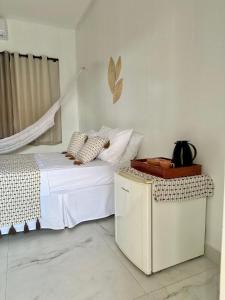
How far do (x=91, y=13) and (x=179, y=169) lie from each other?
2.85 meters

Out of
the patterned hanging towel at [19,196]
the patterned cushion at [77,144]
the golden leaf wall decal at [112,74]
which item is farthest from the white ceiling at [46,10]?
the patterned hanging towel at [19,196]

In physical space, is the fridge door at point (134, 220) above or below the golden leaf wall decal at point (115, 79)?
below

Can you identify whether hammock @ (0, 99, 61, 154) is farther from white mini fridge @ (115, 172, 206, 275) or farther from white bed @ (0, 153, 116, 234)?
white mini fridge @ (115, 172, 206, 275)

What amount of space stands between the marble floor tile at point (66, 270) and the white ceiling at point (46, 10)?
9.89ft

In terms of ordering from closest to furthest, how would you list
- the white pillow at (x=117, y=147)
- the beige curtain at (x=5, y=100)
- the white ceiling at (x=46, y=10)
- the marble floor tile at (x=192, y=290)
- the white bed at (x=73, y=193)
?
the marble floor tile at (x=192, y=290) → the white bed at (x=73, y=193) → the white pillow at (x=117, y=147) → the white ceiling at (x=46, y=10) → the beige curtain at (x=5, y=100)

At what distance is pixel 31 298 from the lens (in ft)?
4.27

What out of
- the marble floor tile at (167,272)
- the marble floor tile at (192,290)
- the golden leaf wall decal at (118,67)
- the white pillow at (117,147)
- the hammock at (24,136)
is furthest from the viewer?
the hammock at (24,136)

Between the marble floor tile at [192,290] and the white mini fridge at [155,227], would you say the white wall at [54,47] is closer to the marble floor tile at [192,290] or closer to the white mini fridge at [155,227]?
the white mini fridge at [155,227]

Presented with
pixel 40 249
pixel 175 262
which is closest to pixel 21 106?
pixel 40 249

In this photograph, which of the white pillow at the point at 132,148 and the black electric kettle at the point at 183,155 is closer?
the black electric kettle at the point at 183,155

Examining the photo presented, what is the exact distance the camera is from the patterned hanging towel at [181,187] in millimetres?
1414

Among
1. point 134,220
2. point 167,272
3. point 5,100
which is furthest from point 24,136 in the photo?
point 167,272

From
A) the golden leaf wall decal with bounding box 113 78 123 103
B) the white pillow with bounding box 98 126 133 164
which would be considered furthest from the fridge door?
the golden leaf wall decal with bounding box 113 78 123 103

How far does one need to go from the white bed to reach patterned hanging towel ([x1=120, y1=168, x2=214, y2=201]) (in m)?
0.65
